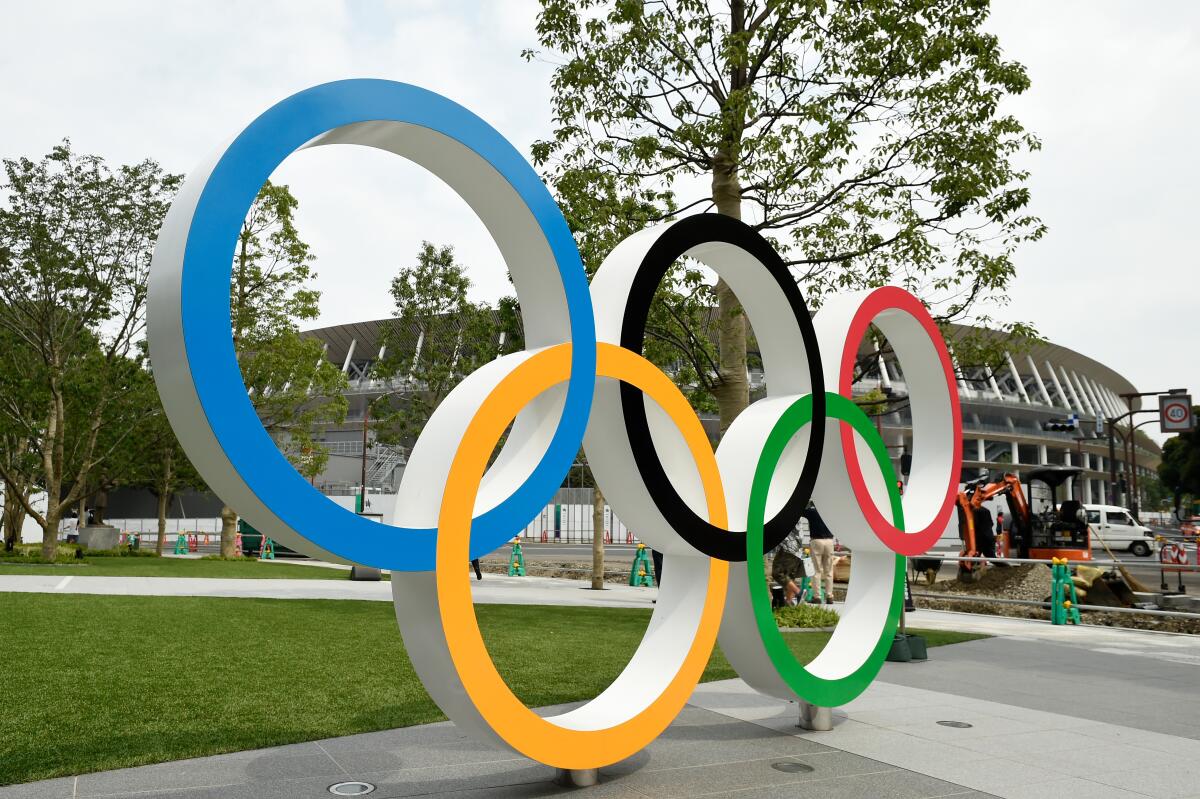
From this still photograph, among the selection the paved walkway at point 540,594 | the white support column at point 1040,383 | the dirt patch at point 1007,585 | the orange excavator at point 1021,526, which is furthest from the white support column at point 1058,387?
the paved walkway at point 540,594

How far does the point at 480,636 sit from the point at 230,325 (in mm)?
2312

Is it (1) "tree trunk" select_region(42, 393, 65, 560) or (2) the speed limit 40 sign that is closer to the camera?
(1) "tree trunk" select_region(42, 393, 65, 560)

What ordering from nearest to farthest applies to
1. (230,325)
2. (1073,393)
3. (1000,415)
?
(230,325)
(1000,415)
(1073,393)

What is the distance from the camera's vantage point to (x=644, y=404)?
596 centimetres

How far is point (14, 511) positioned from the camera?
31.3m

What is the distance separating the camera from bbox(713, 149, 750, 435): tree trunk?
12.6 meters

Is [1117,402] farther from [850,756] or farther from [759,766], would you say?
[759,766]

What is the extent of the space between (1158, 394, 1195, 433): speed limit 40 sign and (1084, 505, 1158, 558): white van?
818 cm

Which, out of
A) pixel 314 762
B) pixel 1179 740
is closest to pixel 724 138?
pixel 1179 740

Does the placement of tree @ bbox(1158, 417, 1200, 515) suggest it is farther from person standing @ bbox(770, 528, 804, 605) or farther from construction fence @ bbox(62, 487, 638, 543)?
person standing @ bbox(770, 528, 804, 605)

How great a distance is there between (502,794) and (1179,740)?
4.88 meters

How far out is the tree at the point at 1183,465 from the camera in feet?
175

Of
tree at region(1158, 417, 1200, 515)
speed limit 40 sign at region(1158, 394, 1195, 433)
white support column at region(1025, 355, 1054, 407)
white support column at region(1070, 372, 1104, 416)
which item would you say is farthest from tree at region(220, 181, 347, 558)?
white support column at region(1070, 372, 1104, 416)

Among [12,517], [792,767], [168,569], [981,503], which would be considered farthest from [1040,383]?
[792,767]
